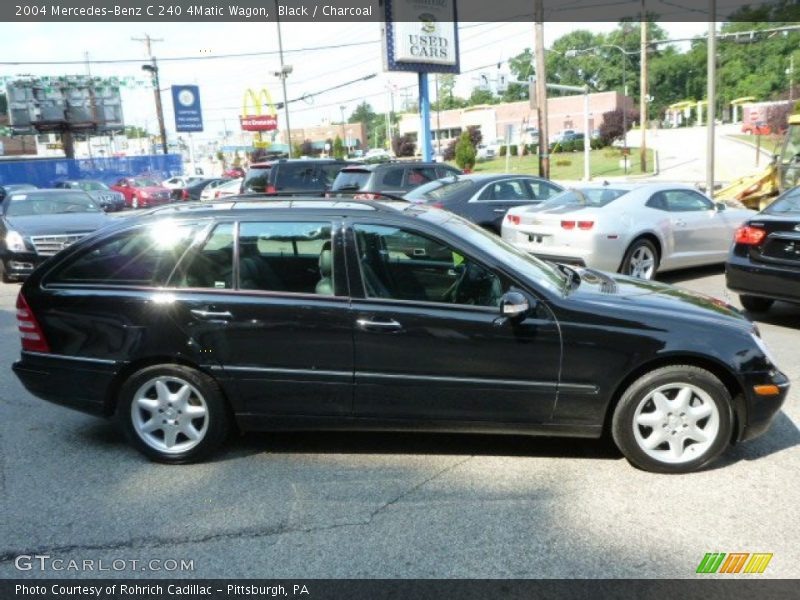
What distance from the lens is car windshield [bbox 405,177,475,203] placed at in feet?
37.1

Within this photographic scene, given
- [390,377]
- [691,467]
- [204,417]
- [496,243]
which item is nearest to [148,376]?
[204,417]

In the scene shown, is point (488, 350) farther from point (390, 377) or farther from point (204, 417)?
point (204, 417)

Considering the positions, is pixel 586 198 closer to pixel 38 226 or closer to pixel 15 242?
pixel 38 226

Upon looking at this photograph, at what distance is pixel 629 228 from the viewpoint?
9.05 metres

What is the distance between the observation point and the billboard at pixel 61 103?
51281 millimetres

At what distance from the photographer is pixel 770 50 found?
93250 millimetres

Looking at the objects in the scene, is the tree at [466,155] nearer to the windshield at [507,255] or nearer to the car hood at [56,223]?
the car hood at [56,223]

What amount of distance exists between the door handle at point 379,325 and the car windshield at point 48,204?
10639 millimetres

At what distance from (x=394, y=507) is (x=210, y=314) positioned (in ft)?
5.08

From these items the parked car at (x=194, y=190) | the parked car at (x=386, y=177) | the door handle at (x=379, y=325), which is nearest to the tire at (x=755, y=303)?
the door handle at (x=379, y=325)

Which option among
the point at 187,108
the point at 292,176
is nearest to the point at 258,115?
the point at 187,108

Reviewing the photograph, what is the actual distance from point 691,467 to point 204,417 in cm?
285

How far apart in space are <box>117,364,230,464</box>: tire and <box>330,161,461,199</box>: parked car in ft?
29.7

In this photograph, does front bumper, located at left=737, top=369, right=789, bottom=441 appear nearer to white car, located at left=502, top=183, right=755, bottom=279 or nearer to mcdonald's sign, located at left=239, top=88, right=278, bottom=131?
white car, located at left=502, top=183, right=755, bottom=279
